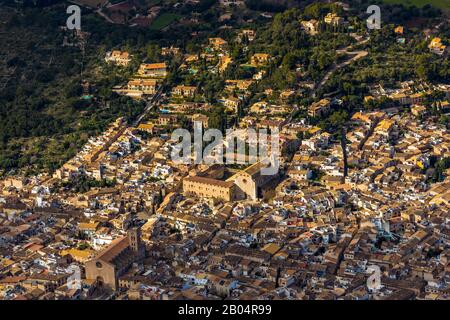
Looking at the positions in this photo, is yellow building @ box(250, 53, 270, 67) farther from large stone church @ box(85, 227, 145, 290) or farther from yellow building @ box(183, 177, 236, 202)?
large stone church @ box(85, 227, 145, 290)

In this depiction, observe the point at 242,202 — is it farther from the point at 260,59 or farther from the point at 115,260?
the point at 260,59

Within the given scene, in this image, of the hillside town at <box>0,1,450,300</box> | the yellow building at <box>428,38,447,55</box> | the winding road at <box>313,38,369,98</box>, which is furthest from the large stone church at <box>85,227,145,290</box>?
the yellow building at <box>428,38,447,55</box>

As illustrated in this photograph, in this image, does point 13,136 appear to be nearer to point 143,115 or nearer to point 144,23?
point 143,115

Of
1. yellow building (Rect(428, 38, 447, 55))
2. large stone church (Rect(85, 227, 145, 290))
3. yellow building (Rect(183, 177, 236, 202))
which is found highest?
yellow building (Rect(428, 38, 447, 55))

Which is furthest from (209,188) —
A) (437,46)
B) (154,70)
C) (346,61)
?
(437,46)

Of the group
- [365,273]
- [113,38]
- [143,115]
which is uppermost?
[113,38]

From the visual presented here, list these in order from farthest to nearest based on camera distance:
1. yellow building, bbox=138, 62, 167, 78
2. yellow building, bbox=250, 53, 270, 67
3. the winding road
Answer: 1. yellow building, bbox=138, 62, 167, 78
2. yellow building, bbox=250, 53, 270, 67
3. the winding road

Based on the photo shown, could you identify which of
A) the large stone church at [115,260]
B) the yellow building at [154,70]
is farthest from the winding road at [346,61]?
the large stone church at [115,260]

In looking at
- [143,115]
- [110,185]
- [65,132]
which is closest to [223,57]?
[143,115]
